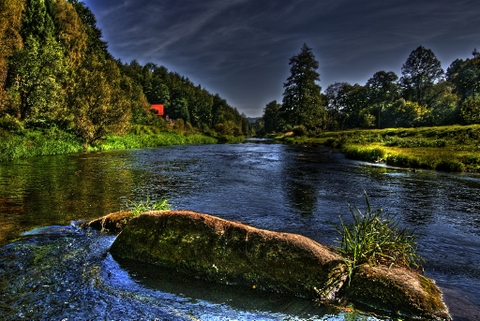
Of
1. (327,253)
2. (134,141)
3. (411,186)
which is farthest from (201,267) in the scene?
(134,141)

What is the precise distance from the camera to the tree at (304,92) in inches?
3236

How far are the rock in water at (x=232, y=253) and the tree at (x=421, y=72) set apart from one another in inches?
4234

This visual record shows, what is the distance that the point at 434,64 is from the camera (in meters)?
97.4

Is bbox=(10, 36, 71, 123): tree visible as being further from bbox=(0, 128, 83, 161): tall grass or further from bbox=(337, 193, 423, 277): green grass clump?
bbox=(337, 193, 423, 277): green grass clump

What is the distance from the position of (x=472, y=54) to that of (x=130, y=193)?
443ft

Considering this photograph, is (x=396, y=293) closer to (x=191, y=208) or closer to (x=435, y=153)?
(x=191, y=208)

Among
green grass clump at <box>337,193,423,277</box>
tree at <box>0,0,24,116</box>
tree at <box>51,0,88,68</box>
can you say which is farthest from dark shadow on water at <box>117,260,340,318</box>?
tree at <box>51,0,88,68</box>

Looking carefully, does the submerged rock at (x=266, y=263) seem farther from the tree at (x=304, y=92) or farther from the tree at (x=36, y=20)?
the tree at (x=304, y=92)

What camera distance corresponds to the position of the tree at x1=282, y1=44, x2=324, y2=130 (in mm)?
82188

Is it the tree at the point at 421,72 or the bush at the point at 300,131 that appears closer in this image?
the bush at the point at 300,131

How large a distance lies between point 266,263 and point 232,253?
65 centimetres

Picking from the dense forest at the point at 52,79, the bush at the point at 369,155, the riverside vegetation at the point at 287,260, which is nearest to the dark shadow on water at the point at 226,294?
the riverside vegetation at the point at 287,260

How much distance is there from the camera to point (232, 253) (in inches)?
219

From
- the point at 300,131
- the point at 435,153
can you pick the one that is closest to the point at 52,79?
the point at 435,153
